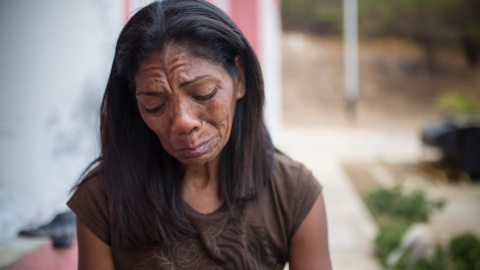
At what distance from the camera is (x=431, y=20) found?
2881 cm

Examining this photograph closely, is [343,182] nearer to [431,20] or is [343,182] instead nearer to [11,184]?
[11,184]

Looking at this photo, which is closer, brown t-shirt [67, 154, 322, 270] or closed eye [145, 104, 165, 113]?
closed eye [145, 104, 165, 113]

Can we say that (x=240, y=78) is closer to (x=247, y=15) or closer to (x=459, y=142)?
(x=459, y=142)

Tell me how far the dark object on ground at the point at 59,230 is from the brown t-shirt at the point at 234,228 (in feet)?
2.41

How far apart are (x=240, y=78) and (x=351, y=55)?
22.4 meters

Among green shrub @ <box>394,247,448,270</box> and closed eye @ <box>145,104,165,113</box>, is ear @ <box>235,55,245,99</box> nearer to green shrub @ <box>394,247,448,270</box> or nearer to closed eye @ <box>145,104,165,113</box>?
closed eye @ <box>145,104,165,113</box>

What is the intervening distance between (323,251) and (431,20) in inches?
1219

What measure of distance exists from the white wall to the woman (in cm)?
79

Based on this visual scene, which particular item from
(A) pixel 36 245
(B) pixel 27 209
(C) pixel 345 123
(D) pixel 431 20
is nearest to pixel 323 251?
(A) pixel 36 245

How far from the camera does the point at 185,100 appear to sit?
133cm

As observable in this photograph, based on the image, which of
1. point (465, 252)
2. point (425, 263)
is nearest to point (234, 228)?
point (425, 263)

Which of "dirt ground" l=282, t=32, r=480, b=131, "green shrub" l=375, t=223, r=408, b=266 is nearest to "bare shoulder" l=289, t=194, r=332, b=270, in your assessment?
"green shrub" l=375, t=223, r=408, b=266

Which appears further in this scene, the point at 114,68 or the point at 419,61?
the point at 419,61

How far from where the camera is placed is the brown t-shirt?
1.46m
